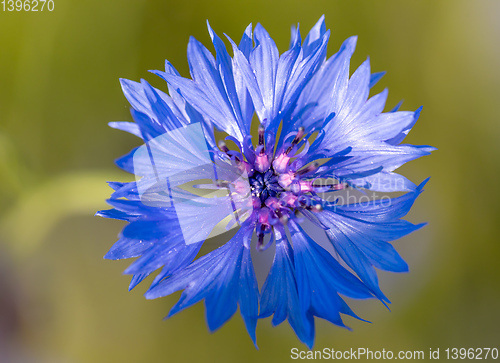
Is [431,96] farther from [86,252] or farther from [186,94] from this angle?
[86,252]

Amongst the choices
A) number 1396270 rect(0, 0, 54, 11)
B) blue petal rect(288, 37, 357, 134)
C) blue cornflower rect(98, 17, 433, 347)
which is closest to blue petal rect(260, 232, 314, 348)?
blue cornflower rect(98, 17, 433, 347)

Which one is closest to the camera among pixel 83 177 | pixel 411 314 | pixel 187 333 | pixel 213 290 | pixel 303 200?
pixel 213 290

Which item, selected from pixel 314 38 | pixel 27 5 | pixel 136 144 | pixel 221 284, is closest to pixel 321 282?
pixel 221 284

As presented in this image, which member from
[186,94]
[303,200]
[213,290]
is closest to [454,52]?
[303,200]

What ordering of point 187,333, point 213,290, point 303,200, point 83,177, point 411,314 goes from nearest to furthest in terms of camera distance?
1. point 213,290
2. point 303,200
3. point 83,177
4. point 187,333
5. point 411,314

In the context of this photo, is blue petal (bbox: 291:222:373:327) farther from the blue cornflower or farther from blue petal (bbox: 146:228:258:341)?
blue petal (bbox: 146:228:258:341)
